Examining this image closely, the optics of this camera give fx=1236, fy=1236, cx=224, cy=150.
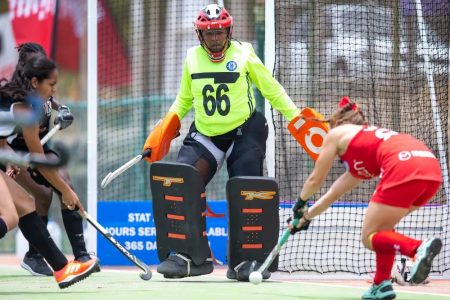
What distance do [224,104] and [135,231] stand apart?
251 cm

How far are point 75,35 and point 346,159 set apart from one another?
12501mm

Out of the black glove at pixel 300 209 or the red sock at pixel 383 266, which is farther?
the black glove at pixel 300 209

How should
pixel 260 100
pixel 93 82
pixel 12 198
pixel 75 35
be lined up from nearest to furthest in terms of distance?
pixel 12 198 → pixel 93 82 → pixel 260 100 → pixel 75 35

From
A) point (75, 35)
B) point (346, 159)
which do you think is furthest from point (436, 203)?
point (75, 35)

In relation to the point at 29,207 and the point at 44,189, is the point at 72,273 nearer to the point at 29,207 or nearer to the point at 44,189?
the point at 29,207

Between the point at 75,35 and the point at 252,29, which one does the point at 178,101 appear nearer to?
the point at 252,29

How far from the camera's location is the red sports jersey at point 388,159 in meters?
6.70

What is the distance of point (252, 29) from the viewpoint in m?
12.0

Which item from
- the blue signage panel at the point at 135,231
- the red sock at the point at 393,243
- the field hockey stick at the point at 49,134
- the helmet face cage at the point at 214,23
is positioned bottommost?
the blue signage panel at the point at 135,231

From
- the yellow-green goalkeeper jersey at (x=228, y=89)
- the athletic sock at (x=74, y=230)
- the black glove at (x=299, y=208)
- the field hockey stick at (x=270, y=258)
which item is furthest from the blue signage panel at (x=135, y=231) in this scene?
the black glove at (x=299, y=208)

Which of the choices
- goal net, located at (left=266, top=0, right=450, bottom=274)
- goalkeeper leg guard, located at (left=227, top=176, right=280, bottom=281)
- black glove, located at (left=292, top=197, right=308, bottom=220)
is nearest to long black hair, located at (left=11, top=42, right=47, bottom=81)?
goalkeeper leg guard, located at (left=227, top=176, right=280, bottom=281)

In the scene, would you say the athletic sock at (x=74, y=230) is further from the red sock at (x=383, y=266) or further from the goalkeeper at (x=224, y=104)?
the red sock at (x=383, y=266)

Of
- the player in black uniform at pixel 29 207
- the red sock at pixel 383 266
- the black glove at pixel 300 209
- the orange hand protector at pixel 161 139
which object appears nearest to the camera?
the red sock at pixel 383 266

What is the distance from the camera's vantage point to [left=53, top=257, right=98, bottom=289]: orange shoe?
738cm
